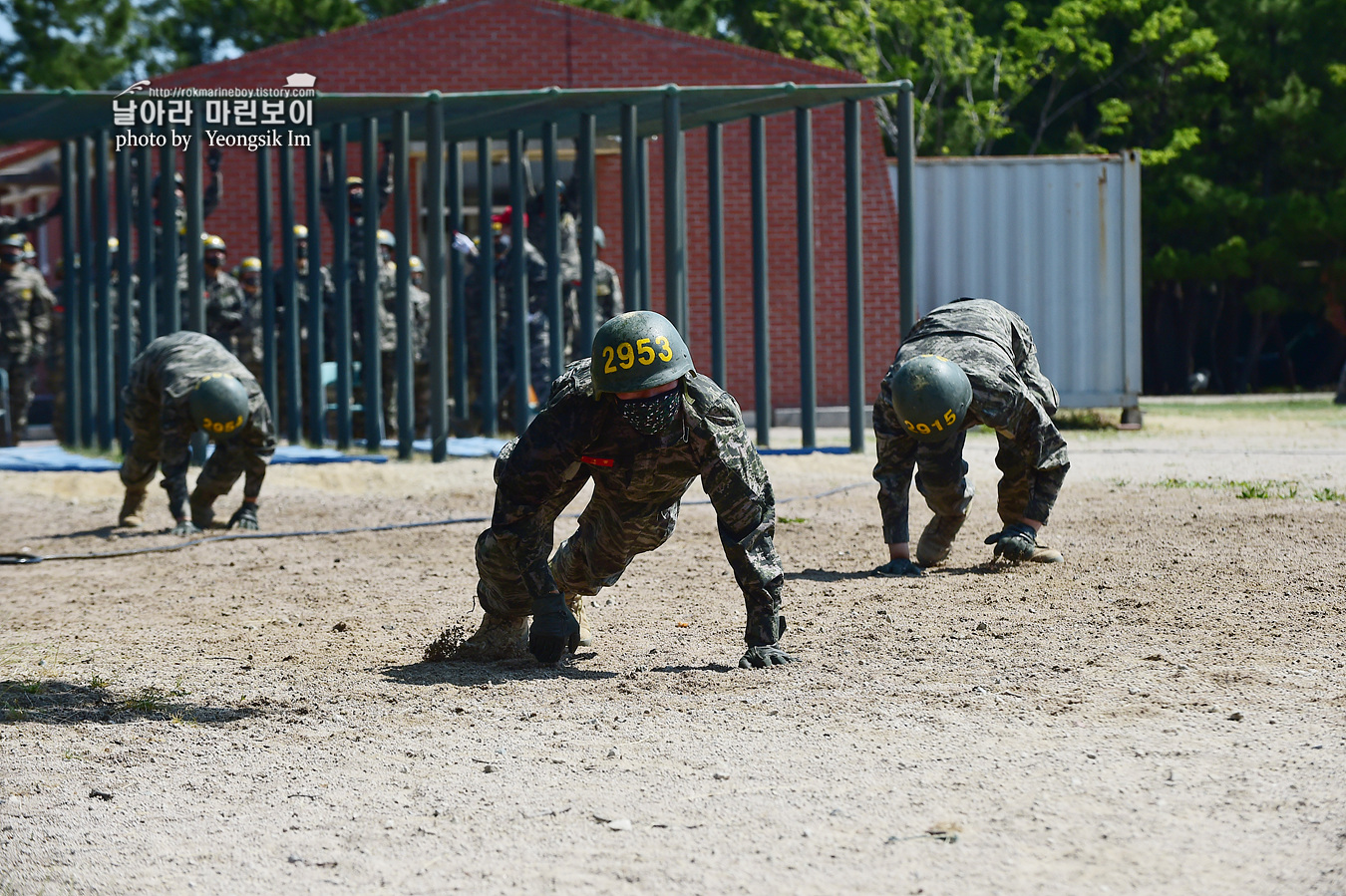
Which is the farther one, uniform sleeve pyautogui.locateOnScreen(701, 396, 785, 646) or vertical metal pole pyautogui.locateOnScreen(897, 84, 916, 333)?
vertical metal pole pyautogui.locateOnScreen(897, 84, 916, 333)

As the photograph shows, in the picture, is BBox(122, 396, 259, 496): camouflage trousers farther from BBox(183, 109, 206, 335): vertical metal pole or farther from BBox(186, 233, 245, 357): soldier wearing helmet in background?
BBox(186, 233, 245, 357): soldier wearing helmet in background

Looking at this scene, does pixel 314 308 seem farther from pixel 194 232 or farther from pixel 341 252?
pixel 194 232

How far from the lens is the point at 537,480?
19.1ft

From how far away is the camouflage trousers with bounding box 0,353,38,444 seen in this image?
17.2 metres

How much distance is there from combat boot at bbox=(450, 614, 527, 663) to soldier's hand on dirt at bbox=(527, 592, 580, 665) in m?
0.34

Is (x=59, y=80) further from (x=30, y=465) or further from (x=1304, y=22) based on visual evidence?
(x=1304, y=22)

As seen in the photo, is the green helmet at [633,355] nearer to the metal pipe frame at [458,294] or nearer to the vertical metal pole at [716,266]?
the vertical metal pole at [716,266]

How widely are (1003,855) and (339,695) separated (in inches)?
111

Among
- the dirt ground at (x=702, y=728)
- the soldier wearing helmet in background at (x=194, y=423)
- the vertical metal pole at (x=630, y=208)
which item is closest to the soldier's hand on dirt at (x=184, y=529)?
the soldier wearing helmet in background at (x=194, y=423)

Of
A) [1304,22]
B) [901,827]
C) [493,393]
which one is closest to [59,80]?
[493,393]

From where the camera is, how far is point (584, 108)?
14773 millimetres

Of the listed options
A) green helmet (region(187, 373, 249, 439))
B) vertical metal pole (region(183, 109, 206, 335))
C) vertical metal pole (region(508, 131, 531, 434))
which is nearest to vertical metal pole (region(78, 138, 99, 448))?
vertical metal pole (region(183, 109, 206, 335))

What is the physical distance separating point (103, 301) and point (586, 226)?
4.70m

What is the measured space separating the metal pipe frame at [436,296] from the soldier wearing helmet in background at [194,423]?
354 centimetres
